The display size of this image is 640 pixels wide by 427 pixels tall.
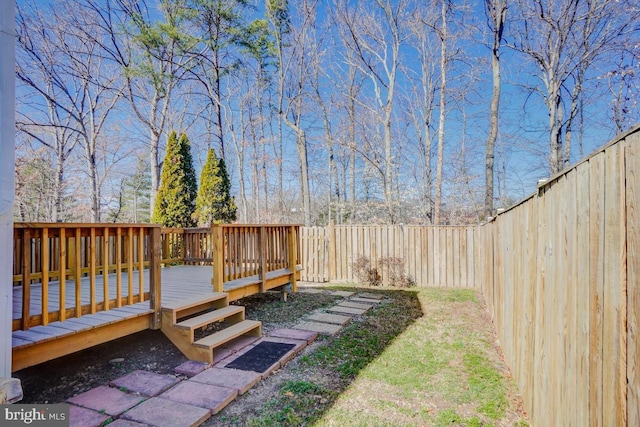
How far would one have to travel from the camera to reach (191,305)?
3.75 metres

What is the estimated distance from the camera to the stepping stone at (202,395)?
8.45 feet

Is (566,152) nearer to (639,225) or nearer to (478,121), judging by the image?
(478,121)

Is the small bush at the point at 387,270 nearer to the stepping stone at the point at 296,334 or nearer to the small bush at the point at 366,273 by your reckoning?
the small bush at the point at 366,273

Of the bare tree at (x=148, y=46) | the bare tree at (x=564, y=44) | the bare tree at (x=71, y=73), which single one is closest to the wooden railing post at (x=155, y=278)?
the bare tree at (x=148, y=46)

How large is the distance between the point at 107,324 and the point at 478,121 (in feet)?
45.0

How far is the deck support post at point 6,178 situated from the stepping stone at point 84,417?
514 mm

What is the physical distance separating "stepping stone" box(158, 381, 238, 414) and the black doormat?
43 cm

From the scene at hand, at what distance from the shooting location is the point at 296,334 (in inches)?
167

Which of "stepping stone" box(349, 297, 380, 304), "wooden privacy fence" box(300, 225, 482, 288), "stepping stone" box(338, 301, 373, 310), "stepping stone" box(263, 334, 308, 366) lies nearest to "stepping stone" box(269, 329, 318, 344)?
"stepping stone" box(263, 334, 308, 366)

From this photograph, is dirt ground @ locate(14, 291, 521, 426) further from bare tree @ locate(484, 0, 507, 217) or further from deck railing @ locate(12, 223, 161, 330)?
bare tree @ locate(484, 0, 507, 217)

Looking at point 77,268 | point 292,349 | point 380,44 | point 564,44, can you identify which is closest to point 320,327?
point 292,349

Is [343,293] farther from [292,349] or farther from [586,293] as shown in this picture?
[586,293]

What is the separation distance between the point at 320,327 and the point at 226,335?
140cm

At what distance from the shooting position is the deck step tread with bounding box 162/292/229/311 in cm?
358
